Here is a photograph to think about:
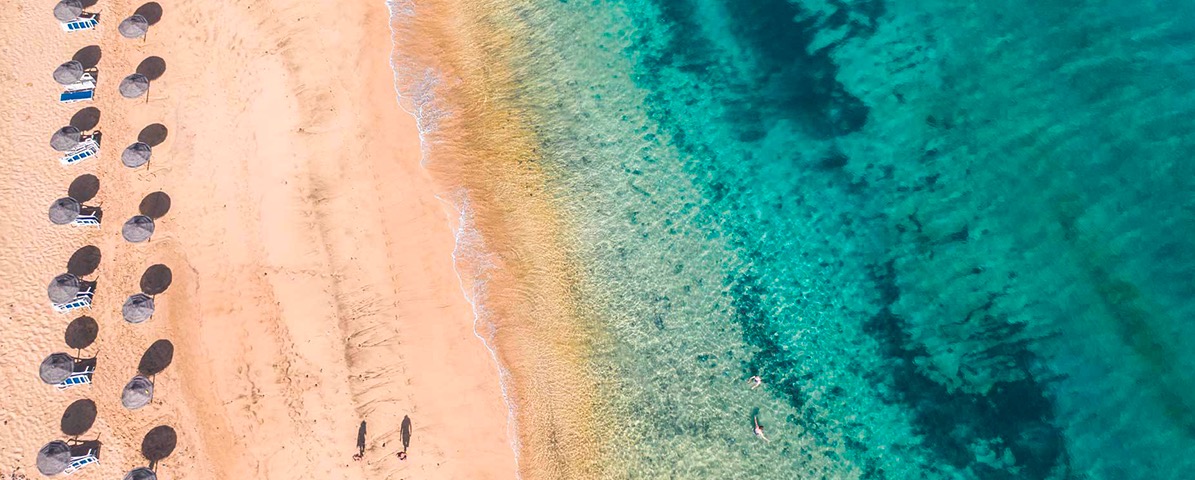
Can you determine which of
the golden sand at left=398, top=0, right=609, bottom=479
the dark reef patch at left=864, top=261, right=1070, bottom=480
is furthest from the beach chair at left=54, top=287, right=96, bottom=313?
→ the dark reef patch at left=864, top=261, right=1070, bottom=480

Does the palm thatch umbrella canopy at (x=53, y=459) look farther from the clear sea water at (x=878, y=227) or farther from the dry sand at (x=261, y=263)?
the clear sea water at (x=878, y=227)

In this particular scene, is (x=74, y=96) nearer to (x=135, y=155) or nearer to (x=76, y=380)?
(x=135, y=155)

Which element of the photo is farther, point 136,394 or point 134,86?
point 134,86

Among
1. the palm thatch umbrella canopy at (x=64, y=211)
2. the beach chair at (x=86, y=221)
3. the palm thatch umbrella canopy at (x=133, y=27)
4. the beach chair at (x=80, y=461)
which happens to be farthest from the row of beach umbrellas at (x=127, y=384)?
the palm thatch umbrella canopy at (x=133, y=27)

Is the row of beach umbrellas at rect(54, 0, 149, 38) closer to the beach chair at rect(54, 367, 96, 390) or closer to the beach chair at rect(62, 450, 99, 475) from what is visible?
the beach chair at rect(54, 367, 96, 390)

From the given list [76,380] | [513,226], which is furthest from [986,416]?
[76,380]

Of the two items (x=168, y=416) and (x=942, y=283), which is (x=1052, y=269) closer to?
(x=942, y=283)

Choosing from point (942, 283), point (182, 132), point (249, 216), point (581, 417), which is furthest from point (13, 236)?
point (942, 283)
